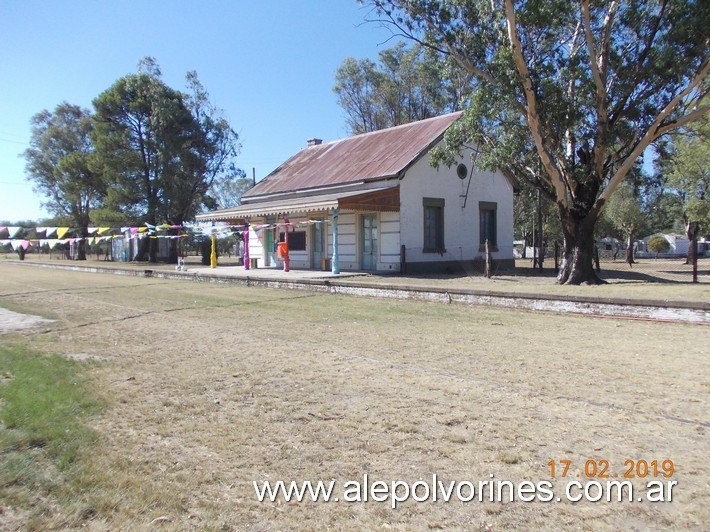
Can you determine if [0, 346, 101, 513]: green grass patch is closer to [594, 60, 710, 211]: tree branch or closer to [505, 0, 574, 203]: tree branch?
[505, 0, 574, 203]: tree branch

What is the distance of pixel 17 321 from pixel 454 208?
1763cm

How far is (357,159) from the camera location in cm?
2572

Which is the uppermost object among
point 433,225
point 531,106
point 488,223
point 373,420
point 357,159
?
point 357,159

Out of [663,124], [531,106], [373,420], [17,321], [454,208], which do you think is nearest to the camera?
[373,420]

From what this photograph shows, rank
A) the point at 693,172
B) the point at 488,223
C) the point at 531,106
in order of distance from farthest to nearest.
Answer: the point at 693,172, the point at 488,223, the point at 531,106

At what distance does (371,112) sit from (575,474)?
4329 centimetres

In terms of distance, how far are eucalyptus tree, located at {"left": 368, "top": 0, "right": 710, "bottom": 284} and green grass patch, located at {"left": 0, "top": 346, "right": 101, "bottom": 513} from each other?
1310 cm

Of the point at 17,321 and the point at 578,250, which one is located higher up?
the point at 578,250

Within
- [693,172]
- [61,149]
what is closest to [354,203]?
[693,172]

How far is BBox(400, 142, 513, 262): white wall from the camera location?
21.8 m

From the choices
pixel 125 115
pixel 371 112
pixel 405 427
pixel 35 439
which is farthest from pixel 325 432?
pixel 371 112

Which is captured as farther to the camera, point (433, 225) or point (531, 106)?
point (433, 225)

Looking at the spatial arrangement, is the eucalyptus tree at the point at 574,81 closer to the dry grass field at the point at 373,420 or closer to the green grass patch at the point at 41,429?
the dry grass field at the point at 373,420

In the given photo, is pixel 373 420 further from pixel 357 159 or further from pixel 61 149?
pixel 61 149
